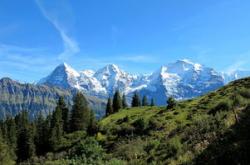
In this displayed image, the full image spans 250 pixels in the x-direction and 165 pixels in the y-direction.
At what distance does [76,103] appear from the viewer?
371 ft

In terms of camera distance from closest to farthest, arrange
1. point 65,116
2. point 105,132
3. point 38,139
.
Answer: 1. point 105,132
2. point 38,139
3. point 65,116

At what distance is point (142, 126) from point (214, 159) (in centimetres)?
4756

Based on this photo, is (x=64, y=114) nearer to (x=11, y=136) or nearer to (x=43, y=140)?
(x=43, y=140)

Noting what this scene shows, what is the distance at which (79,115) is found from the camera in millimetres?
108812

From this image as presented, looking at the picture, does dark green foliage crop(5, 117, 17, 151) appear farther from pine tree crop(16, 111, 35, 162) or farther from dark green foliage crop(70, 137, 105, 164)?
dark green foliage crop(70, 137, 105, 164)

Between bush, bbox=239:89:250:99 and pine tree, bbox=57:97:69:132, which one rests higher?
pine tree, bbox=57:97:69:132

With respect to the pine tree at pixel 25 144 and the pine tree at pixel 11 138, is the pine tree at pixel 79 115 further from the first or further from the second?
the pine tree at pixel 11 138

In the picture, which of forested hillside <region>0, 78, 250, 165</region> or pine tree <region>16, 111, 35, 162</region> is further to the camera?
pine tree <region>16, 111, 35, 162</region>

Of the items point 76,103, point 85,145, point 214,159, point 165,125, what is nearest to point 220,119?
point 214,159

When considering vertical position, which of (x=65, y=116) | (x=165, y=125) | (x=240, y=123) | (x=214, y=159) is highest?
(x=65, y=116)

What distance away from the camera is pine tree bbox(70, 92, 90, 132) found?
10819 cm

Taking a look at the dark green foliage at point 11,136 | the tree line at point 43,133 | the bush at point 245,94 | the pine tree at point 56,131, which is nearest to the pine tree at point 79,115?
the tree line at point 43,133

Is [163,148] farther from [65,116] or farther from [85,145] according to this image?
[65,116]

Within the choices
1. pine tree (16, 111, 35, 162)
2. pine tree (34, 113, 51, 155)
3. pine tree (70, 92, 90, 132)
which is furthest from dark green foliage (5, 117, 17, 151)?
pine tree (70, 92, 90, 132)
